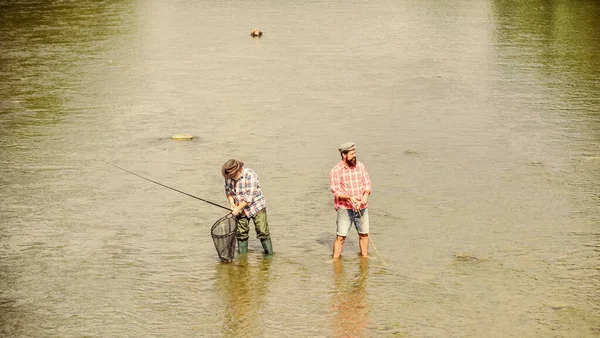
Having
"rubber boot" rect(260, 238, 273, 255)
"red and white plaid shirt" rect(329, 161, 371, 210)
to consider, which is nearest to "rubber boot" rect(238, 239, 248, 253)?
"rubber boot" rect(260, 238, 273, 255)

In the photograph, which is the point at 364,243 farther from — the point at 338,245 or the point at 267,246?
the point at 267,246

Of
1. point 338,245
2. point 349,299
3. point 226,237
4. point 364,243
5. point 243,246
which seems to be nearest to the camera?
point 349,299

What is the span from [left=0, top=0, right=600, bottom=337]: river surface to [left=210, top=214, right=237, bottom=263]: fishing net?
0.51ft

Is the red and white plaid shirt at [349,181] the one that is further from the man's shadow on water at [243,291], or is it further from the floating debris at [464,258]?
the floating debris at [464,258]

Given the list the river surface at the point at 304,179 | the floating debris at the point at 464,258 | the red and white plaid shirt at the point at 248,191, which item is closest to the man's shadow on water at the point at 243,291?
the river surface at the point at 304,179

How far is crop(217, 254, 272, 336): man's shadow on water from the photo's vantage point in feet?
30.9

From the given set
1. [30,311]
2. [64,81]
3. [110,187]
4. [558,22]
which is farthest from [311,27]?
[30,311]

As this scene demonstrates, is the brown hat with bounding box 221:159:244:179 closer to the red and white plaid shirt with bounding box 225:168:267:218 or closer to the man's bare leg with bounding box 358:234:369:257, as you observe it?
the red and white plaid shirt with bounding box 225:168:267:218

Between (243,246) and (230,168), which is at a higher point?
(230,168)

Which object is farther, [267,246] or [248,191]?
[267,246]

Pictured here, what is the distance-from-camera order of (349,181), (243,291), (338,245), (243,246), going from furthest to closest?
(243,246) → (338,245) → (349,181) → (243,291)

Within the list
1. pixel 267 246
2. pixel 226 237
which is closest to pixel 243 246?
pixel 267 246

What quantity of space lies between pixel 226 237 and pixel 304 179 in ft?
12.6

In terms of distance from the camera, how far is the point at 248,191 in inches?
435
